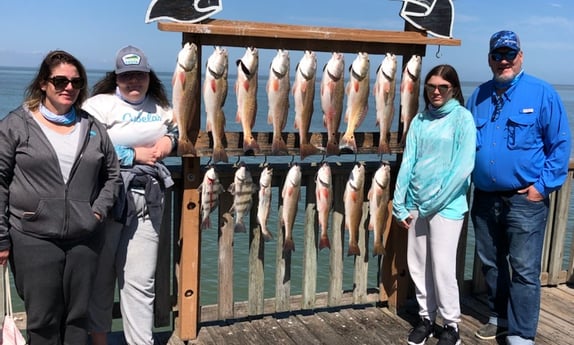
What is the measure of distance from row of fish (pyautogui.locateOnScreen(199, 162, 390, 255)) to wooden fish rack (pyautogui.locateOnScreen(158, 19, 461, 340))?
12cm

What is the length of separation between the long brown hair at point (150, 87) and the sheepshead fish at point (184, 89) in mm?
66

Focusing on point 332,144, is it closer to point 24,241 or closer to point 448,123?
point 448,123

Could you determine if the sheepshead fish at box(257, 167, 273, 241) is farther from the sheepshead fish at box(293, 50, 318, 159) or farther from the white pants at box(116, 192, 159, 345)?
the white pants at box(116, 192, 159, 345)

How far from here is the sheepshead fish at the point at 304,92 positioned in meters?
3.70

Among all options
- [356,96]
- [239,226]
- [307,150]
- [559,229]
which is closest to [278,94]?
[307,150]

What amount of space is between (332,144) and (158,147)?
48.8 inches

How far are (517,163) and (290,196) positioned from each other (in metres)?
1.50

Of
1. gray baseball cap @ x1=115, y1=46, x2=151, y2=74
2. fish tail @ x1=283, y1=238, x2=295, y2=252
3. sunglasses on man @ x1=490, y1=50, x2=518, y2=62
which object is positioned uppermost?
sunglasses on man @ x1=490, y1=50, x2=518, y2=62

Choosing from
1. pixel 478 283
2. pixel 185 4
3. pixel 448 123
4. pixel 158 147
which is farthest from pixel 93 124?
pixel 478 283

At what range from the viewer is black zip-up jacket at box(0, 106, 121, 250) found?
2791 millimetres

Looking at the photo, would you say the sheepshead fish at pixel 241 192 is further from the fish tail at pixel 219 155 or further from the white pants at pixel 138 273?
the white pants at pixel 138 273

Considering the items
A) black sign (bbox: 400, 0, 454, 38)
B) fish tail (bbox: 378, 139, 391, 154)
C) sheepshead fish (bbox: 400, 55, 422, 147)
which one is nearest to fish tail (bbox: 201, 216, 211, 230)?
fish tail (bbox: 378, 139, 391, 154)

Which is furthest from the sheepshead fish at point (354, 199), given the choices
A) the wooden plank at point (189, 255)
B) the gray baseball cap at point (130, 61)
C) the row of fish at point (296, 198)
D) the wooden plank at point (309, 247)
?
the gray baseball cap at point (130, 61)

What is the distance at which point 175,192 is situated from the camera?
3904 mm
